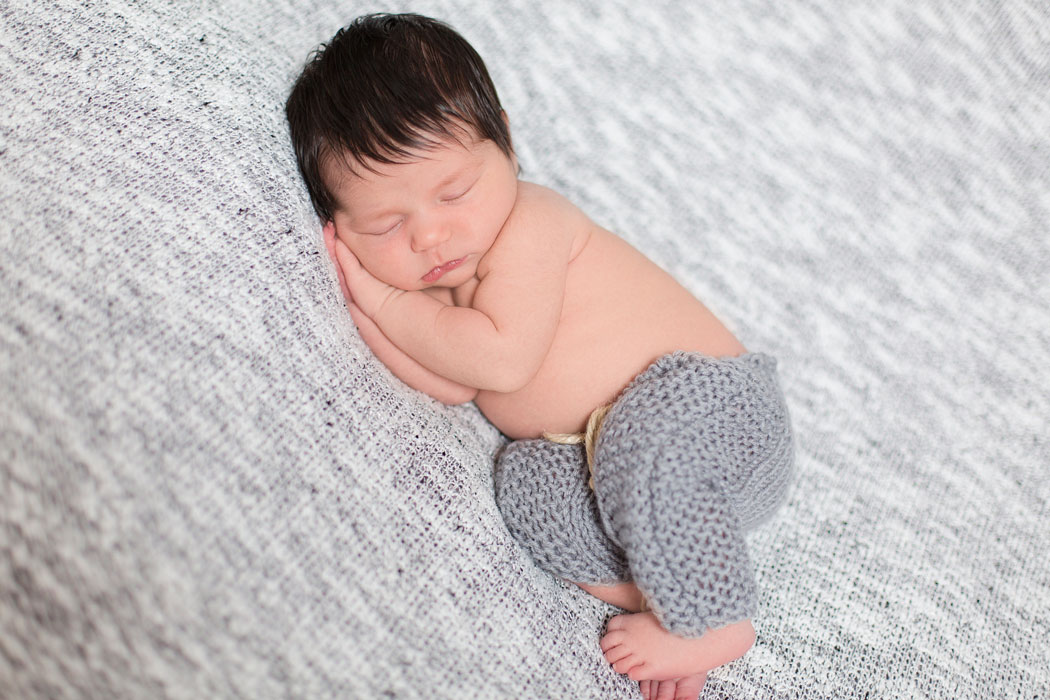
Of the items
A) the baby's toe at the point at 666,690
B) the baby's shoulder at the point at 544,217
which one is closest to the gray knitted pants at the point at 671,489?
the baby's toe at the point at 666,690

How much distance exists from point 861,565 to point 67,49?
4.14ft

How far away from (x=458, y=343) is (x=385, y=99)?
324mm

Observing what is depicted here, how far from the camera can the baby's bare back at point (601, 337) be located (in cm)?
106

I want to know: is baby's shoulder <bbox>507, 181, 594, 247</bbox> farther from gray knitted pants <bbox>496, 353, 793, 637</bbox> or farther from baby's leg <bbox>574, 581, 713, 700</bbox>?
baby's leg <bbox>574, 581, 713, 700</bbox>

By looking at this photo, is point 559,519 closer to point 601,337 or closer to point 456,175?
point 601,337

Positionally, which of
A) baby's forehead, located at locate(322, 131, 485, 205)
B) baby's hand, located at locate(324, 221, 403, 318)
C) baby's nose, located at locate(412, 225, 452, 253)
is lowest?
baby's hand, located at locate(324, 221, 403, 318)

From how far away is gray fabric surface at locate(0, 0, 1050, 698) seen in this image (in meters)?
0.67

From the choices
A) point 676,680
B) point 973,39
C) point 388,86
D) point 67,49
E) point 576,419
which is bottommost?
point 676,680

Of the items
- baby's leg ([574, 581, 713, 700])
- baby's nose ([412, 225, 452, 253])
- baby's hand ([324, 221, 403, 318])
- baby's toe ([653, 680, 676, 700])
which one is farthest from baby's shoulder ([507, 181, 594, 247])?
baby's toe ([653, 680, 676, 700])

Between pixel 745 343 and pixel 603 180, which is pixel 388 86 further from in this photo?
pixel 745 343

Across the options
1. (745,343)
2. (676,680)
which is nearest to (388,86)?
(745,343)

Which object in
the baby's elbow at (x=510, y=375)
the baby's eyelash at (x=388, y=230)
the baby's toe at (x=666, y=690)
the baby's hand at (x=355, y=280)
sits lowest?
the baby's toe at (x=666, y=690)

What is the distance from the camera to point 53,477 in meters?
0.65

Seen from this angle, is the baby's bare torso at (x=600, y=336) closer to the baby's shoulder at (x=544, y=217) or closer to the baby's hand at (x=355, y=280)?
the baby's shoulder at (x=544, y=217)
